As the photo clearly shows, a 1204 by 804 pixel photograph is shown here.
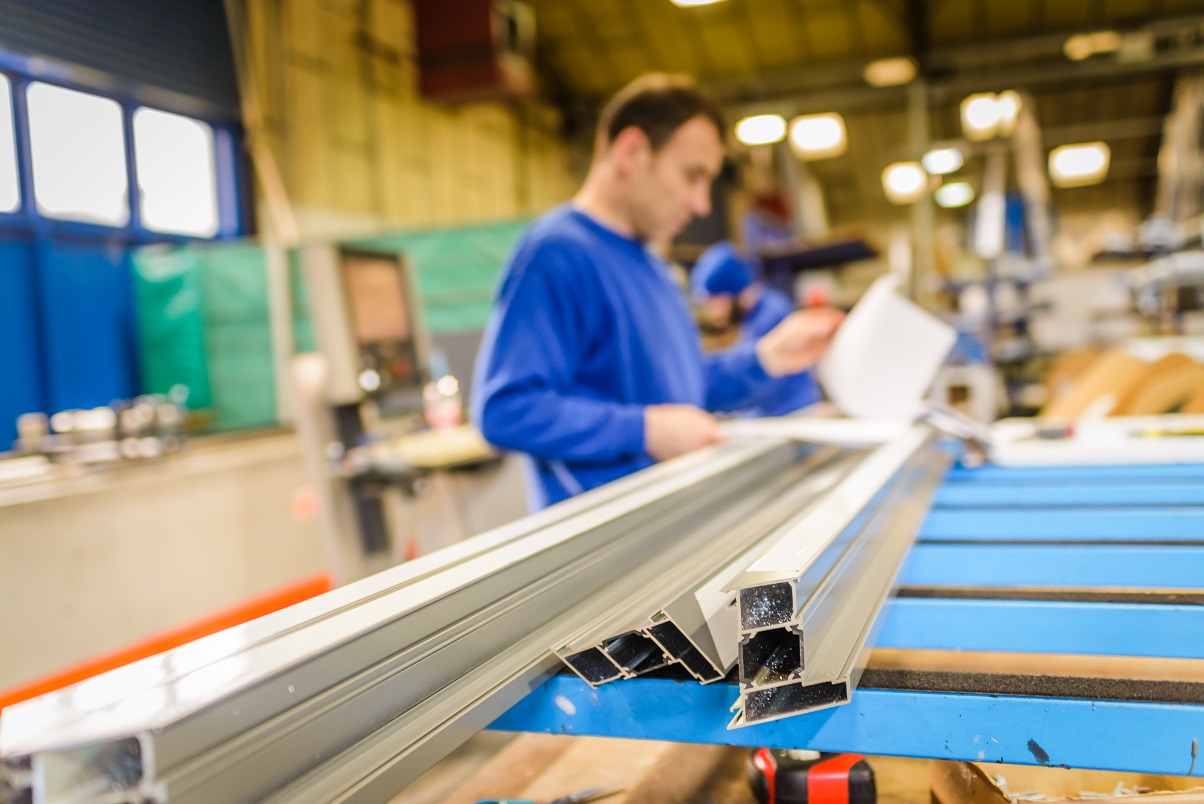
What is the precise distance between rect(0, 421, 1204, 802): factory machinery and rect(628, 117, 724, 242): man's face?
2.94 feet

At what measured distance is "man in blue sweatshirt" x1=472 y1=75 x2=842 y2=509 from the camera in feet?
5.21

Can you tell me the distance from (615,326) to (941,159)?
10.3 metres

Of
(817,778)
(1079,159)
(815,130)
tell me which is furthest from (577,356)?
(1079,159)

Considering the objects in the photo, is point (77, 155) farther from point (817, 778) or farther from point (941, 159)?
point (941, 159)

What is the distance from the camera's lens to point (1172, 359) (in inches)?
100.0

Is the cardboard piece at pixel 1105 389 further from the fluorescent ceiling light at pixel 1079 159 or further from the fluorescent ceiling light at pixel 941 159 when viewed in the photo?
the fluorescent ceiling light at pixel 1079 159

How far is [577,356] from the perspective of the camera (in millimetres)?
1712

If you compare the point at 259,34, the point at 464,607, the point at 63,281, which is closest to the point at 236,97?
the point at 259,34

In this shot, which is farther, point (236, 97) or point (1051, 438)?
point (236, 97)

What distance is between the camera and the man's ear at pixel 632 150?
1.78 m

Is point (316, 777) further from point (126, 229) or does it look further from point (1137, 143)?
point (1137, 143)

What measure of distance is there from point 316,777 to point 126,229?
5.31 m

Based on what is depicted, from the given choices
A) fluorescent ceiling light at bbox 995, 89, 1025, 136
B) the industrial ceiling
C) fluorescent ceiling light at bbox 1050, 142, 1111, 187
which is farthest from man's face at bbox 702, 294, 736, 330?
fluorescent ceiling light at bbox 1050, 142, 1111, 187

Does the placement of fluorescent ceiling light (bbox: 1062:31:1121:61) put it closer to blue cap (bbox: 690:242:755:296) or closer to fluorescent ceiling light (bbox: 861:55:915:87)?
fluorescent ceiling light (bbox: 861:55:915:87)
